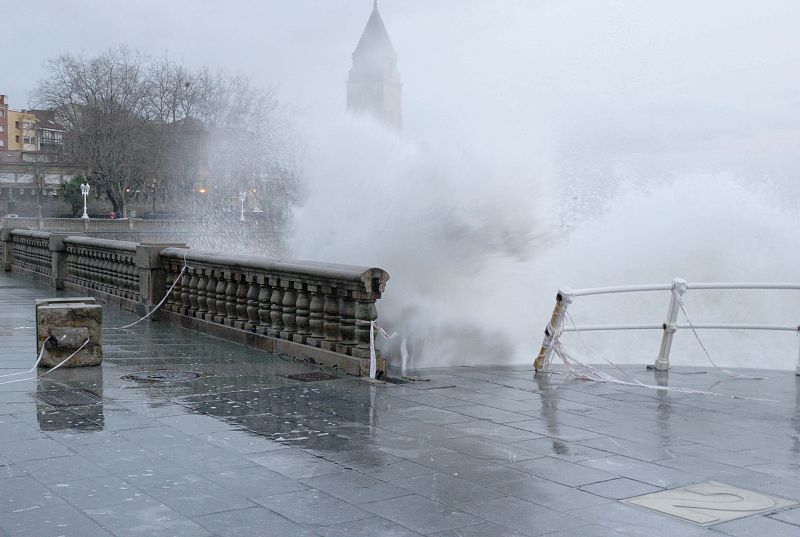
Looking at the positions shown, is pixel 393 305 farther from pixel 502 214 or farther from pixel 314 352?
pixel 314 352

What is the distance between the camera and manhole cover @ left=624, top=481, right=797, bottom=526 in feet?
15.7

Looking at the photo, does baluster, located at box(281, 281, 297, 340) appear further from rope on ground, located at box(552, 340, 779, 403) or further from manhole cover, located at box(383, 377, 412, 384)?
rope on ground, located at box(552, 340, 779, 403)

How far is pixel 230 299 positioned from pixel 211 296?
0.77m

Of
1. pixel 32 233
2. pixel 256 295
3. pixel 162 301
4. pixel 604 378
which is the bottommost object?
pixel 604 378

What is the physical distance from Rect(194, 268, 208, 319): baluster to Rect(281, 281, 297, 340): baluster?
269cm

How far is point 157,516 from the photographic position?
4691 millimetres

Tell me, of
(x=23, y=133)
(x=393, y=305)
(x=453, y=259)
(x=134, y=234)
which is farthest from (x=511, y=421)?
(x=23, y=133)

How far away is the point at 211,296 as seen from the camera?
42.8 ft

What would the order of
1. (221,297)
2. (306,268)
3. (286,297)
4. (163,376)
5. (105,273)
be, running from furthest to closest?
(105,273) → (221,297) → (286,297) → (306,268) → (163,376)

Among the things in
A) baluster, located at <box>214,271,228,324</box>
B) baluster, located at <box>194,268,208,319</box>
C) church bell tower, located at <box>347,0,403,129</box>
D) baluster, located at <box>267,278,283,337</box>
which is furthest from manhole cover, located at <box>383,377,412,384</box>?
church bell tower, located at <box>347,0,403,129</box>

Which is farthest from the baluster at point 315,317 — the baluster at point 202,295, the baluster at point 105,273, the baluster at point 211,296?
the baluster at point 105,273

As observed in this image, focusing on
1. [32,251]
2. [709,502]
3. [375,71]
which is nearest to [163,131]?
[375,71]

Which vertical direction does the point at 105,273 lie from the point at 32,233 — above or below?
below

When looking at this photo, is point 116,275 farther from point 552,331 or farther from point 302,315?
point 552,331
